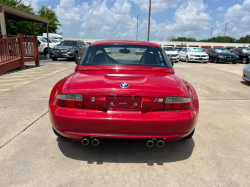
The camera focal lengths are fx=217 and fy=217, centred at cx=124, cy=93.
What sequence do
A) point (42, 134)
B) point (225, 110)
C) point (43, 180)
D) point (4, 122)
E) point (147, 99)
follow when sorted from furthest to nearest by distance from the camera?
point (225, 110), point (4, 122), point (42, 134), point (147, 99), point (43, 180)

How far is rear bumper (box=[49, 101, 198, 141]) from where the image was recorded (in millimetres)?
2434

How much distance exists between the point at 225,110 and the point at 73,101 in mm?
3843

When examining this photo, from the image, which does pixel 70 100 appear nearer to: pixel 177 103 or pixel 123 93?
pixel 123 93

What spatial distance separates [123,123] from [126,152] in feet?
2.37

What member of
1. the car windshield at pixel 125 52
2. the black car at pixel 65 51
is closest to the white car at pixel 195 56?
the black car at pixel 65 51

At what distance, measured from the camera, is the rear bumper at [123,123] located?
2434 mm

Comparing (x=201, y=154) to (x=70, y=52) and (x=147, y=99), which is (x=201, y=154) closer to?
(x=147, y=99)

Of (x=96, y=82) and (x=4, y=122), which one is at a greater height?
(x=96, y=82)

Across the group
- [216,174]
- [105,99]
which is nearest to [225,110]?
[216,174]

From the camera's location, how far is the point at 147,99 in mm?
2498

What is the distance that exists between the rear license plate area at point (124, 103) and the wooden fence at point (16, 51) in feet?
27.9

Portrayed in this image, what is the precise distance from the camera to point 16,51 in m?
10.7

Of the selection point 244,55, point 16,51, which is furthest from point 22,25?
point 244,55

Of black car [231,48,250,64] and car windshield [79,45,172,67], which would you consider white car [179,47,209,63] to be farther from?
car windshield [79,45,172,67]
